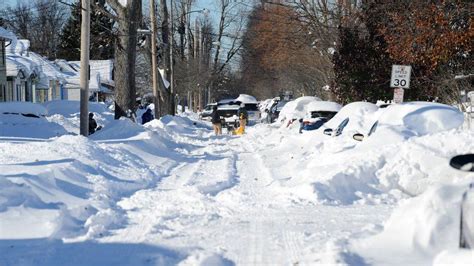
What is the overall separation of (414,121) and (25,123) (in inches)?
647

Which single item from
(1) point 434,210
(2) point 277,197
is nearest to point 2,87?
(2) point 277,197

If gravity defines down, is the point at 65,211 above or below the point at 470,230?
below

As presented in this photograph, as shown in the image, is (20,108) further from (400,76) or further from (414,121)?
(414,121)

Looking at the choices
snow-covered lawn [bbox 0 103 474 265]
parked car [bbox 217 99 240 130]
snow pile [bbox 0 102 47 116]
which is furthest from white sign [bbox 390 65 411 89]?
parked car [bbox 217 99 240 130]

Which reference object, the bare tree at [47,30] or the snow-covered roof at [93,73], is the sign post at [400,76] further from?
the bare tree at [47,30]

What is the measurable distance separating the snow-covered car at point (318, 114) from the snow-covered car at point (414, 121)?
10.0 meters

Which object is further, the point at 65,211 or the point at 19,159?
the point at 19,159

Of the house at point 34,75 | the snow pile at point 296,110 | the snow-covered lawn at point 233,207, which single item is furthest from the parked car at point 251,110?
the snow-covered lawn at point 233,207

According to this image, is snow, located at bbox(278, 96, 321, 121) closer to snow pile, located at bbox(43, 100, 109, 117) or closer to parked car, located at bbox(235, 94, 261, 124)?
parked car, located at bbox(235, 94, 261, 124)

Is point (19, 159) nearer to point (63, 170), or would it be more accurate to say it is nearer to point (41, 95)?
point (63, 170)

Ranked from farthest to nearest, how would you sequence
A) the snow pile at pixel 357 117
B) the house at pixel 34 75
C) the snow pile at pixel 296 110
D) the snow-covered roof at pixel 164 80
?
the house at pixel 34 75
the snow-covered roof at pixel 164 80
the snow pile at pixel 296 110
the snow pile at pixel 357 117

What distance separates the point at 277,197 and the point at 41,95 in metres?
54.0

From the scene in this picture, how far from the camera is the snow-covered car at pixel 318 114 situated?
25828mm

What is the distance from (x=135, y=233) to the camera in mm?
8062
